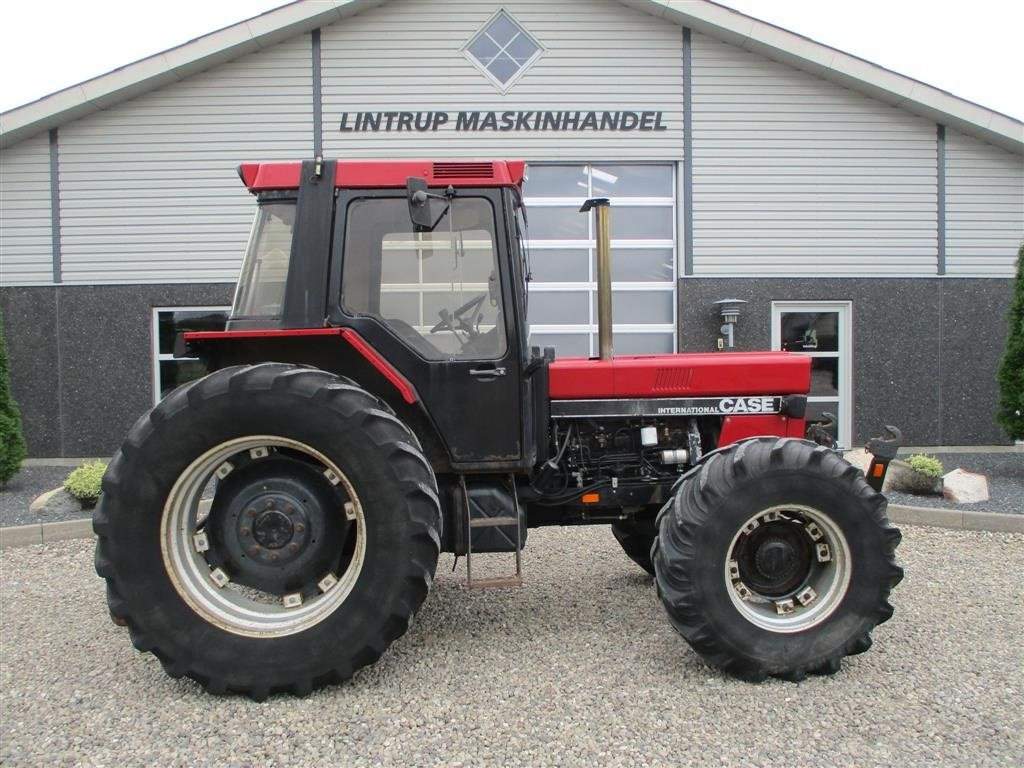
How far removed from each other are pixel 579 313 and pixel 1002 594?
224 inches

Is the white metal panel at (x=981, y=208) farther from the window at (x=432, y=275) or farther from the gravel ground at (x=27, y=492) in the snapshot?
the gravel ground at (x=27, y=492)

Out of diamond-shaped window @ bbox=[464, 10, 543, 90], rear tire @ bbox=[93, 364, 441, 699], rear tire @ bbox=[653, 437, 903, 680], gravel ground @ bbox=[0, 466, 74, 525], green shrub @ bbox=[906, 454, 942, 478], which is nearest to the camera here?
rear tire @ bbox=[93, 364, 441, 699]

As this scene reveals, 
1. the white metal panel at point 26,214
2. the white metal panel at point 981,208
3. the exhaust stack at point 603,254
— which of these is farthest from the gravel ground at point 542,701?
the white metal panel at point 981,208

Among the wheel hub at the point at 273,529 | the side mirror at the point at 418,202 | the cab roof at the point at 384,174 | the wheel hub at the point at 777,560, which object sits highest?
the cab roof at the point at 384,174

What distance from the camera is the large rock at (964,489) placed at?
630cm

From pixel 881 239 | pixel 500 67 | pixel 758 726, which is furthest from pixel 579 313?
pixel 758 726

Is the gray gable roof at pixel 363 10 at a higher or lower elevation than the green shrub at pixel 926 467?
higher

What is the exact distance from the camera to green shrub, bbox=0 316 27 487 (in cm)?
716

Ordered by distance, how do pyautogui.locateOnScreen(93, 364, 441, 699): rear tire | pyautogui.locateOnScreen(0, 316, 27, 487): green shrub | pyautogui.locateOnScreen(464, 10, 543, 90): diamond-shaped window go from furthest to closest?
1. pyautogui.locateOnScreen(464, 10, 543, 90): diamond-shaped window
2. pyautogui.locateOnScreen(0, 316, 27, 487): green shrub
3. pyautogui.locateOnScreen(93, 364, 441, 699): rear tire

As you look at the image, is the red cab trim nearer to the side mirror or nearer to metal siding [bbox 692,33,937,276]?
the side mirror

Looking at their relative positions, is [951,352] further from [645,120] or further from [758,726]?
[758,726]

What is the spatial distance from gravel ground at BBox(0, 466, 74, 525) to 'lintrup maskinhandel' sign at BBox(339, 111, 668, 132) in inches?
207

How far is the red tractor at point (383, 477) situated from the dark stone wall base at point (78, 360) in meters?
6.51

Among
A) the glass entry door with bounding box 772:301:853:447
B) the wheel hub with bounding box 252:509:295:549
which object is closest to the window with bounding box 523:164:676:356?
the glass entry door with bounding box 772:301:853:447
